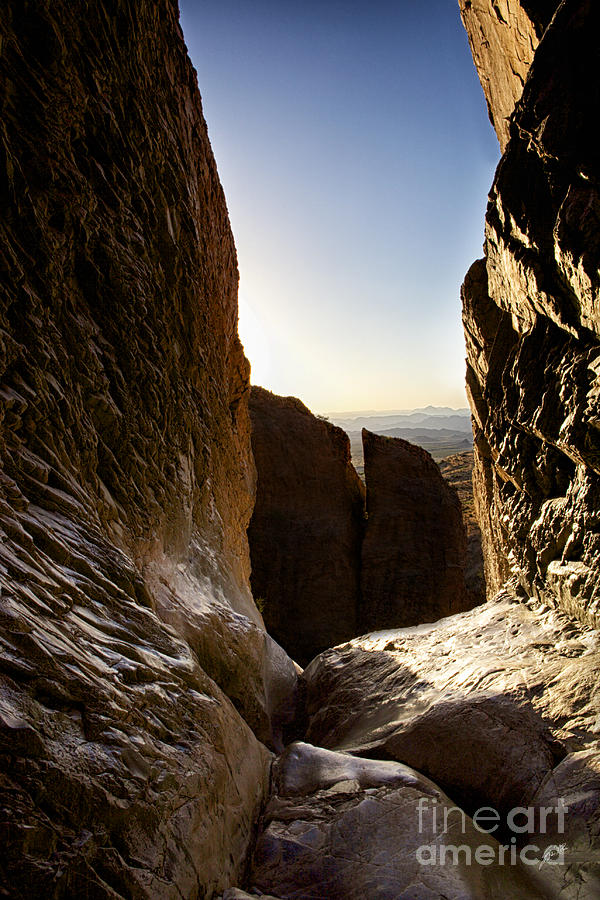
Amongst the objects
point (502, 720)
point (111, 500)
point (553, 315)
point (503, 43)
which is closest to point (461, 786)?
point (502, 720)

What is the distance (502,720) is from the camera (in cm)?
353

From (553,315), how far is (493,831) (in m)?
4.06

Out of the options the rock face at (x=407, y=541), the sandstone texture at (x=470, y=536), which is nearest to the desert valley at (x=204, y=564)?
the rock face at (x=407, y=541)

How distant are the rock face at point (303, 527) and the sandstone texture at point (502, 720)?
9.67 meters

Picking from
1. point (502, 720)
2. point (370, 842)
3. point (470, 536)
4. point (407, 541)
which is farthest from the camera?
point (470, 536)

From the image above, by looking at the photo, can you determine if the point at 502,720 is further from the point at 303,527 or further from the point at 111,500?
the point at 303,527

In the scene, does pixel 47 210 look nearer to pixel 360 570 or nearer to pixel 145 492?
pixel 145 492

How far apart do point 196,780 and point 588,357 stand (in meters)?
4.08

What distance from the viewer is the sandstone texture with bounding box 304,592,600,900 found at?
270 centimetres

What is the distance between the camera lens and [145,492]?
14.3 ft

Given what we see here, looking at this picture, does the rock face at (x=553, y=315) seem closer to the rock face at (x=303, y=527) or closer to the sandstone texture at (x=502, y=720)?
the sandstone texture at (x=502, y=720)

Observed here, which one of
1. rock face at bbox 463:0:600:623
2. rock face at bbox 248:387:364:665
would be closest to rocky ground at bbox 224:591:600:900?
rock face at bbox 463:0:600:623

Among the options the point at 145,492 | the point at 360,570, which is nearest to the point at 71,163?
the point at 145,492

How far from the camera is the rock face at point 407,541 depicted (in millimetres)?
15211
